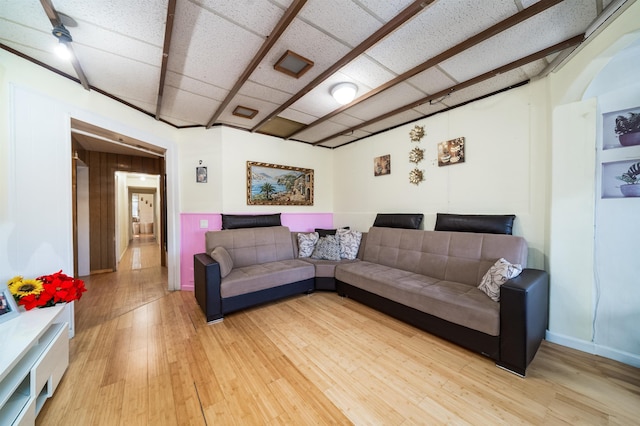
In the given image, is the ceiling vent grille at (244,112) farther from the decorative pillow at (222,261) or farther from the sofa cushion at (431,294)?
the sofa cushion at (431,294)

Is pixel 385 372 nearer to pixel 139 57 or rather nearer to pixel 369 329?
pixel 369 329

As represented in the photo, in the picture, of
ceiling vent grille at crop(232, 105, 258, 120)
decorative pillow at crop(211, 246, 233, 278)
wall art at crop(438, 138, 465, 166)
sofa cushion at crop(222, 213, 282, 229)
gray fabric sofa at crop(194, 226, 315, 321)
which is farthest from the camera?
sofa cushion at crop(222, 213, 282, 229)

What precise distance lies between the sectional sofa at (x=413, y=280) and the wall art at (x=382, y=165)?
38.3 inches

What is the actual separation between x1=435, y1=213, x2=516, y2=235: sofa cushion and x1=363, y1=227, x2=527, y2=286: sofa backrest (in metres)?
0.09

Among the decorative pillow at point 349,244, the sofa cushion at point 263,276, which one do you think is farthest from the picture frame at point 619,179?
the sofa cushion at point 263,276

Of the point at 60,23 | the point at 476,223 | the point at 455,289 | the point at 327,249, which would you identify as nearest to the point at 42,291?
the point at 60,23

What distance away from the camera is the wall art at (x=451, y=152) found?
2805mm

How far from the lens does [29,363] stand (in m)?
1.25

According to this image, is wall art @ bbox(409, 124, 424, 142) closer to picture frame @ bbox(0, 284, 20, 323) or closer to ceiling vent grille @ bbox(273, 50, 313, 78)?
ceiling vent grille @ bbox(273, 50, 313, 78)

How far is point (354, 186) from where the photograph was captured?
14.1ft

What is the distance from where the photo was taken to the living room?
5.77 feet

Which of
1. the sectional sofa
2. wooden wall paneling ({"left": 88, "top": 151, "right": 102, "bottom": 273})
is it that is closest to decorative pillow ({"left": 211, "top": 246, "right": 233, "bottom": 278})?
the sectional sofa

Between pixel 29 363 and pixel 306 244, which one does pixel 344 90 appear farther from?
pixel 29 363

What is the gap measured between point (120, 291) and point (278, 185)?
296 centimetres
